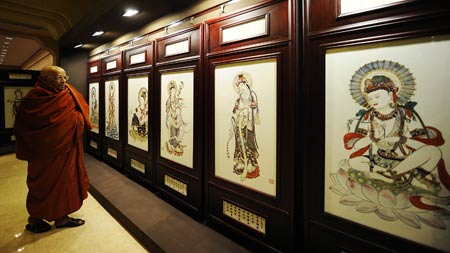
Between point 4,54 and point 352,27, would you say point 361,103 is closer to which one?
point 352,27

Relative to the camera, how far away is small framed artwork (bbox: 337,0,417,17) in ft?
3.59

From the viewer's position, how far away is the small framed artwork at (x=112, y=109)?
3.53 meters

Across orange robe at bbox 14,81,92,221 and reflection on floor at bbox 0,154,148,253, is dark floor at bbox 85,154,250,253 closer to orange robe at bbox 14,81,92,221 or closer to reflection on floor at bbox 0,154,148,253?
reflection on floor at bbox 0,154,148,253

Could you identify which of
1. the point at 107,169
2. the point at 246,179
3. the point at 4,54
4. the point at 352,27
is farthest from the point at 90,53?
the point at 4,54

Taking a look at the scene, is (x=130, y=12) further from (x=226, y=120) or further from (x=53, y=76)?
(x=226, y=120)

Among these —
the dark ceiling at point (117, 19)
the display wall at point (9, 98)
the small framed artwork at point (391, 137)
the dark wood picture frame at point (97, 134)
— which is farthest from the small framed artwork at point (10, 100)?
the small framed artwork at point (391, 137)

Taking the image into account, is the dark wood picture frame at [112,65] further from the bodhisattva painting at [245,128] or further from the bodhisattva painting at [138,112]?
the bodhisattva painting at [245,128]

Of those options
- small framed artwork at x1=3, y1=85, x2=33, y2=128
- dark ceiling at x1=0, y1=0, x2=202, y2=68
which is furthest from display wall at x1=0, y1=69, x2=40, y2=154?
dark ceiling at x1=0, y1=0, x2=202, y2=68

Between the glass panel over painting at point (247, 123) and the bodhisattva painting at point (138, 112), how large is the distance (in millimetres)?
1277

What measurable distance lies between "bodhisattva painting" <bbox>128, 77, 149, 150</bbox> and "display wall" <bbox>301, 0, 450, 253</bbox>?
6.75 feet

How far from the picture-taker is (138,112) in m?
3.02

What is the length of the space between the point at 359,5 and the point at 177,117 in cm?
174

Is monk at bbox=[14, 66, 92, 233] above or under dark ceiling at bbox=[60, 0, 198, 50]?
under

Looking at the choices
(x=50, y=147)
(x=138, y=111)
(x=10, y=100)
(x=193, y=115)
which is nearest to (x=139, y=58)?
(x=138, y=111)
